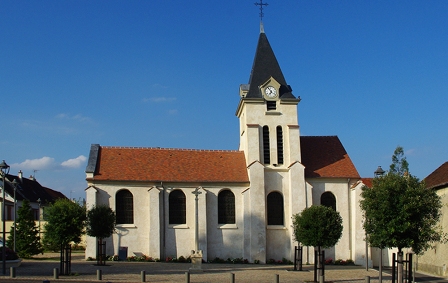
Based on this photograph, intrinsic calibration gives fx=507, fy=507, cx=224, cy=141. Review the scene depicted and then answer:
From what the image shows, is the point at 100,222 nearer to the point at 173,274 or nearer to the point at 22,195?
the point at 173,274

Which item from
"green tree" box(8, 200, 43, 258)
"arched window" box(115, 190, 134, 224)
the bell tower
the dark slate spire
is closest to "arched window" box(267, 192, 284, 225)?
the bell tower

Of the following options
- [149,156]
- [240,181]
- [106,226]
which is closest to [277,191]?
[240,181]

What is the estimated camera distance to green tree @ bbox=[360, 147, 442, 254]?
24172 millimetres

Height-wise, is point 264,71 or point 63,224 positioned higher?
point 264,71

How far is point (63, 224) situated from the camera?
30.0m

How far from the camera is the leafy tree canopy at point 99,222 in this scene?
119ft

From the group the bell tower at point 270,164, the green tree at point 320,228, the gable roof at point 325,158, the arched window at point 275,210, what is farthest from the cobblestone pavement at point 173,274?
the gable roof at point 325,158

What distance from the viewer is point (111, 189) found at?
136 ft

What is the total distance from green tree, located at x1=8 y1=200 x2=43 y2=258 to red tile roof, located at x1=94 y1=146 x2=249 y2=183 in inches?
372

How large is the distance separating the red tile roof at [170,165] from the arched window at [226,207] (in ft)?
4.59

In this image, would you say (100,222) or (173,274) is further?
(100,222)

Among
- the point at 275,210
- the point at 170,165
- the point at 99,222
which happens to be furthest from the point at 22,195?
the point at 275,210

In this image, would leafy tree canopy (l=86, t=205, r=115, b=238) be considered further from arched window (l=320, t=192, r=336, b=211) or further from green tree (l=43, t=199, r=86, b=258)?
arched window (l=320, t=192, r=336, b=211)

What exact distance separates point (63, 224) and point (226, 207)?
16431 mm
